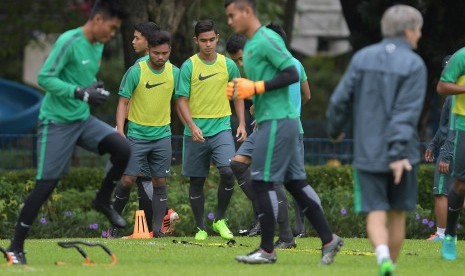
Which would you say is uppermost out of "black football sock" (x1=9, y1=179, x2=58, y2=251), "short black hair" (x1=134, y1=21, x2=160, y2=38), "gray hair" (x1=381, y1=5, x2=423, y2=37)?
"gray hair" (x1=381, y1=5, x2=423, y2=37)

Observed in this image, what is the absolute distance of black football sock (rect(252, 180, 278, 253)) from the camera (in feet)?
33.8

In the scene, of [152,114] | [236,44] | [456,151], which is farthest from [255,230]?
[456,151]

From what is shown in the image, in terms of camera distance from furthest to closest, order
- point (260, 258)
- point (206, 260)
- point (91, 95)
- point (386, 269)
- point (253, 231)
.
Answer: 1. point (253, 231)
2. point (206, 260)
3. point (260, 258)
4. point (91, 95)
5. point (386, 269)

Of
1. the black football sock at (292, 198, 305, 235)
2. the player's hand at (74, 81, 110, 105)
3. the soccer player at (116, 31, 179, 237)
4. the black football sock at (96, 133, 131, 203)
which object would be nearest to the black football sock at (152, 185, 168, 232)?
the soccer player at (116, 31, 179, 237)

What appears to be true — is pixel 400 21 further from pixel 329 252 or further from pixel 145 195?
pixel 145 195

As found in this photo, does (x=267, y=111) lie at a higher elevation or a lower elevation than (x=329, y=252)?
higher

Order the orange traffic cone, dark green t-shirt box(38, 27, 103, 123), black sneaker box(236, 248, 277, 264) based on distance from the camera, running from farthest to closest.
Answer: the orange traffic cone, black sneaker box(236, 248, 277, 264), dark green t-shirt box(38, 27, 103, 123)

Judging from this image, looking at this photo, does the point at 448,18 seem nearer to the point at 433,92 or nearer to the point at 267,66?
the point at 433,92

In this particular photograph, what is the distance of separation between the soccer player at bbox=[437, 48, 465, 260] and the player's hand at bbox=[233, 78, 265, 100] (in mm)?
2351

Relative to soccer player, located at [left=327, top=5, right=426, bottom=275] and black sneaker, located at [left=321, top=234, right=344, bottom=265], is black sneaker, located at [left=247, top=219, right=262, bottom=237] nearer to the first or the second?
black sneaker, located at [left=321, top=234, right=344, bottom=265]

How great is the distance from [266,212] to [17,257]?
2.04 meters

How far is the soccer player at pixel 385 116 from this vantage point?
894cm

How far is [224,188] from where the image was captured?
13797mm

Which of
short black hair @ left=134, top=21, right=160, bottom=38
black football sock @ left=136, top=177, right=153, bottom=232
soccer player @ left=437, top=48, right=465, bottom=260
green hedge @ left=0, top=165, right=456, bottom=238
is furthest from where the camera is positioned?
green hedge @ left=0, top=165, right=456, bottom=238
